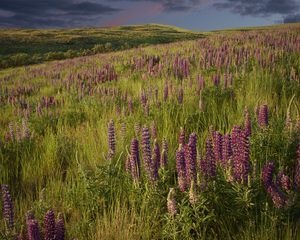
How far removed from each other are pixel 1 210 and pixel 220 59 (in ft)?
20.9

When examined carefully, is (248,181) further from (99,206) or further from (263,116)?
(99,206)

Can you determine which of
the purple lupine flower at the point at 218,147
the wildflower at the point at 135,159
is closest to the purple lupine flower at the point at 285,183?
the purple lupine flower at the point at 218,147

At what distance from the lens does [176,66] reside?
841 cm

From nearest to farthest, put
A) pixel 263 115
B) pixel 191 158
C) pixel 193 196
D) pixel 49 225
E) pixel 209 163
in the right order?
pixel 49 225 → pixel 193 196 → pixel 191 158 → pixel 209 163 → pixel 263 115

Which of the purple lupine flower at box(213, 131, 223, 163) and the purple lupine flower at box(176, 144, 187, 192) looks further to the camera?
the purple lupine flower at box(213, 131, 223, 163)

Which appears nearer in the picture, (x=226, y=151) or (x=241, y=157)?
(x=241, y=157)

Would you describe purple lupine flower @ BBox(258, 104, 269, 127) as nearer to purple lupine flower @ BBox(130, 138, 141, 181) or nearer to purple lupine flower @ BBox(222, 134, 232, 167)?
purple lupine flower @ BBox(222, 134, 232, 167)

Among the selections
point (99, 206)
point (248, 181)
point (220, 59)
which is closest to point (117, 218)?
point (99, 206)

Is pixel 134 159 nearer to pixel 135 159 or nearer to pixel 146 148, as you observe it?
pixel 135 159

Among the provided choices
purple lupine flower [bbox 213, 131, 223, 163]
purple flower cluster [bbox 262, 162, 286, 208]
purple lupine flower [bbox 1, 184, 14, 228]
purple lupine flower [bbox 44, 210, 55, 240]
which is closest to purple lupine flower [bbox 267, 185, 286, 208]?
purple flower cluster [bbox 262, 162, 286, 208]

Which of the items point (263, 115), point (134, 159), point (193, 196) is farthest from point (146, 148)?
point (263, 115)

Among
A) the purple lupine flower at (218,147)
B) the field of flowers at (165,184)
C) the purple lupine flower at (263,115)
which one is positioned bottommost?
the field of flowers at (165,184)

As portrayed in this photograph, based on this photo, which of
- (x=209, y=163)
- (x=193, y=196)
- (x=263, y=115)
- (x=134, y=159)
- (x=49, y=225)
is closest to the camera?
(x=49, y=225)

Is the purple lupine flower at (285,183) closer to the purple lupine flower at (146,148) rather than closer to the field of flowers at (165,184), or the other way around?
the field of flowers at (165,184)
